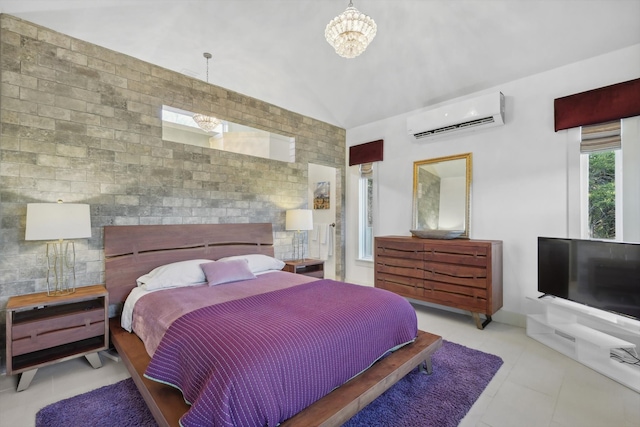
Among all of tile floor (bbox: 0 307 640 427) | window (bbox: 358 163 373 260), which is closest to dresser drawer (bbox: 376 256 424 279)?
window (bbox: 358 163 373 260)

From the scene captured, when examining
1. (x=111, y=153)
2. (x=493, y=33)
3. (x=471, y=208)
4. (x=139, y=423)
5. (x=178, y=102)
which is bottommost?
(x=139, y=423)

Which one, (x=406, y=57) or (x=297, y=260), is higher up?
(x=406, y=57)

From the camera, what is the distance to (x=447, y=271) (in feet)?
11.0

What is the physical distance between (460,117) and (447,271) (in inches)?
73.5

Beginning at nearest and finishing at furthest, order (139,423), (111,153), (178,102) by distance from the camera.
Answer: (139,423) < (111,153) < (178,102)

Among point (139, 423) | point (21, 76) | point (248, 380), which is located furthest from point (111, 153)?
point (248, 380)

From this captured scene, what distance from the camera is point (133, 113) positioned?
2938 mm

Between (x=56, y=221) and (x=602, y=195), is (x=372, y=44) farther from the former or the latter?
(x=56, y=221)

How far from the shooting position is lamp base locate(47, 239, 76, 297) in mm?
2465

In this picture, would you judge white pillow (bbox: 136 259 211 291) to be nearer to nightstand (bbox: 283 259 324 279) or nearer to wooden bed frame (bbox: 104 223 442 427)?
wooden bed frame (bbox: 104 223 442 427)

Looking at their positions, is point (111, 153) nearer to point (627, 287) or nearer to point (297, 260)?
point (297, 260)

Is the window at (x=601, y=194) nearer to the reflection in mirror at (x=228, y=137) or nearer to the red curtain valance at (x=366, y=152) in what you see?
the red curtain valance at (x=366, y=152)

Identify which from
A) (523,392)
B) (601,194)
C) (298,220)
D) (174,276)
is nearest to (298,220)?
(298,220)

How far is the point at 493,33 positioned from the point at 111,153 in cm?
392
